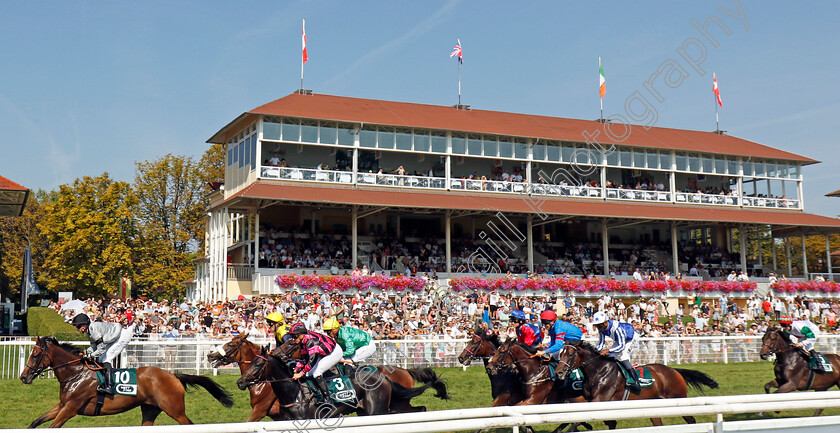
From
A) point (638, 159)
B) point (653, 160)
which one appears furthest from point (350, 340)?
point (653, 160)

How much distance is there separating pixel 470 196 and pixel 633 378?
837 inches

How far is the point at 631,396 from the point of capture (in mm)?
8820

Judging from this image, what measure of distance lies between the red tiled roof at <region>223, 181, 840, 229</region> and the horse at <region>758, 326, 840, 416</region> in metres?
16.9

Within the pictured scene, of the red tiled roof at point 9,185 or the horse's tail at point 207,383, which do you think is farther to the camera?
the red tiled roof at point 9,185

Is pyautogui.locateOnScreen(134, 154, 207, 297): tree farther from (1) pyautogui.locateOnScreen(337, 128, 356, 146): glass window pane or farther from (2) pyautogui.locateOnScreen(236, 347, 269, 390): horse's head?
(2) pyautogui.locateOnScreen(236, 347, 269, 390): horse's head

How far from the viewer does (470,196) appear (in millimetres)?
29734

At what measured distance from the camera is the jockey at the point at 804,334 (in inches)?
411

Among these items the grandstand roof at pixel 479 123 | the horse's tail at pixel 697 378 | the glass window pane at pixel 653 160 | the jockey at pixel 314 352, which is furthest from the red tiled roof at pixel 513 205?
the horse's tail at pixel 697 378

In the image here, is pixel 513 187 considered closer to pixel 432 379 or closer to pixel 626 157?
pixel 626 157

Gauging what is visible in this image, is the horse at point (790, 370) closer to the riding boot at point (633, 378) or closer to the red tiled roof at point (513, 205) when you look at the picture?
the riding boot at point (633, 378)

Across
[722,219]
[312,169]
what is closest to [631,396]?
[312,169]

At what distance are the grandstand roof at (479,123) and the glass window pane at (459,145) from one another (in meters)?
0.52

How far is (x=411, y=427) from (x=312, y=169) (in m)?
23.5

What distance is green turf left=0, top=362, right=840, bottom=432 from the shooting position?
30.7 feet
